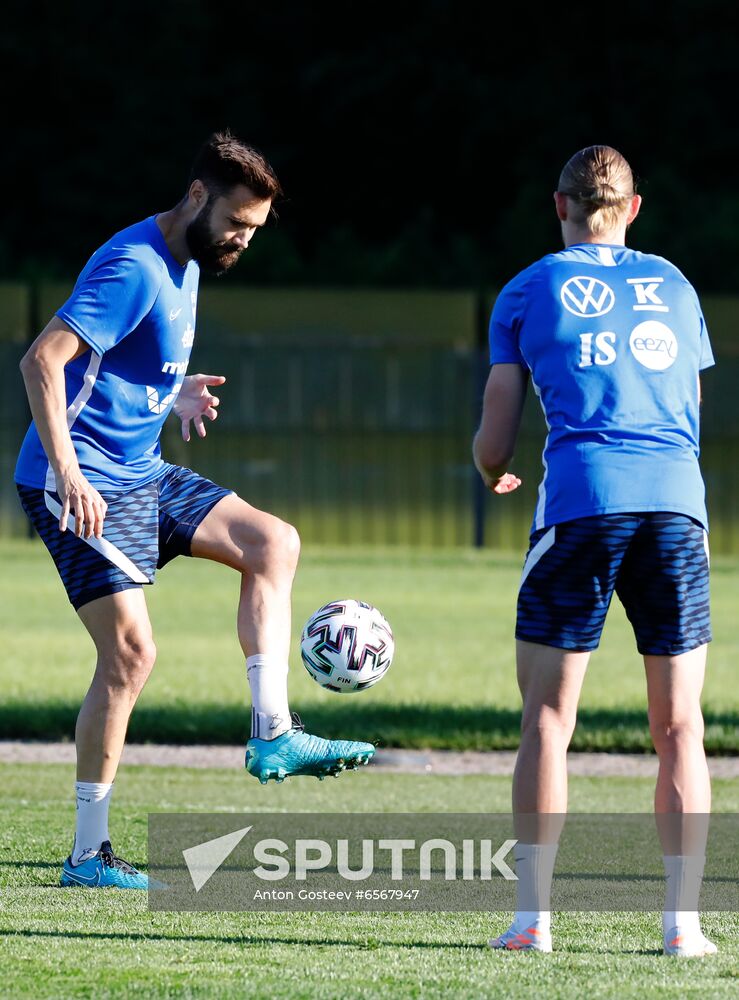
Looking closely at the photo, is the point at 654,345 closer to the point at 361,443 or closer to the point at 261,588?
the point at 261,588

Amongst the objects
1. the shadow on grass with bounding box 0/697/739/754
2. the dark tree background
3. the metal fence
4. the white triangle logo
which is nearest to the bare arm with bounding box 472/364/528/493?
the white triangle logo

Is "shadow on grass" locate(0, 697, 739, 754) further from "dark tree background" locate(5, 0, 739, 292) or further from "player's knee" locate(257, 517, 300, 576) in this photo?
"dark tree background" locate(5, 0, 739, 292)

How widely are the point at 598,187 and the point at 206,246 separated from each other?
1394 millimetres

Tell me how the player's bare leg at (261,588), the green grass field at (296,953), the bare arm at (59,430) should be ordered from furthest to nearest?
the player's bare leg at (261,588) → the bare arm at (59,430) → the green grass field at (296,953)

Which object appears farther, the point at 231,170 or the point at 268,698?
the point at 268,698

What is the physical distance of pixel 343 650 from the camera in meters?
5.77

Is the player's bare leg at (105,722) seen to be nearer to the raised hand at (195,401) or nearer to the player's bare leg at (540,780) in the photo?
the raised hand at (195,401)

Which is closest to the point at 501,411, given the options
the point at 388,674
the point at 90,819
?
the point at 90,819

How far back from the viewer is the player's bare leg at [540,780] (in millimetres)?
4430

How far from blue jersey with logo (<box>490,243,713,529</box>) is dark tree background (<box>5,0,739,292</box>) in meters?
29.7

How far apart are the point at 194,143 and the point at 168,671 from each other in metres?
26.3

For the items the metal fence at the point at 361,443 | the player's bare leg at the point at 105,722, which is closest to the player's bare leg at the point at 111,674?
the player's bare leg at the point at 105,722

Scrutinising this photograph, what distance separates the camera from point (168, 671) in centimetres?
1190

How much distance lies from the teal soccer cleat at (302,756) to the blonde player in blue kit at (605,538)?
2.84 ft
